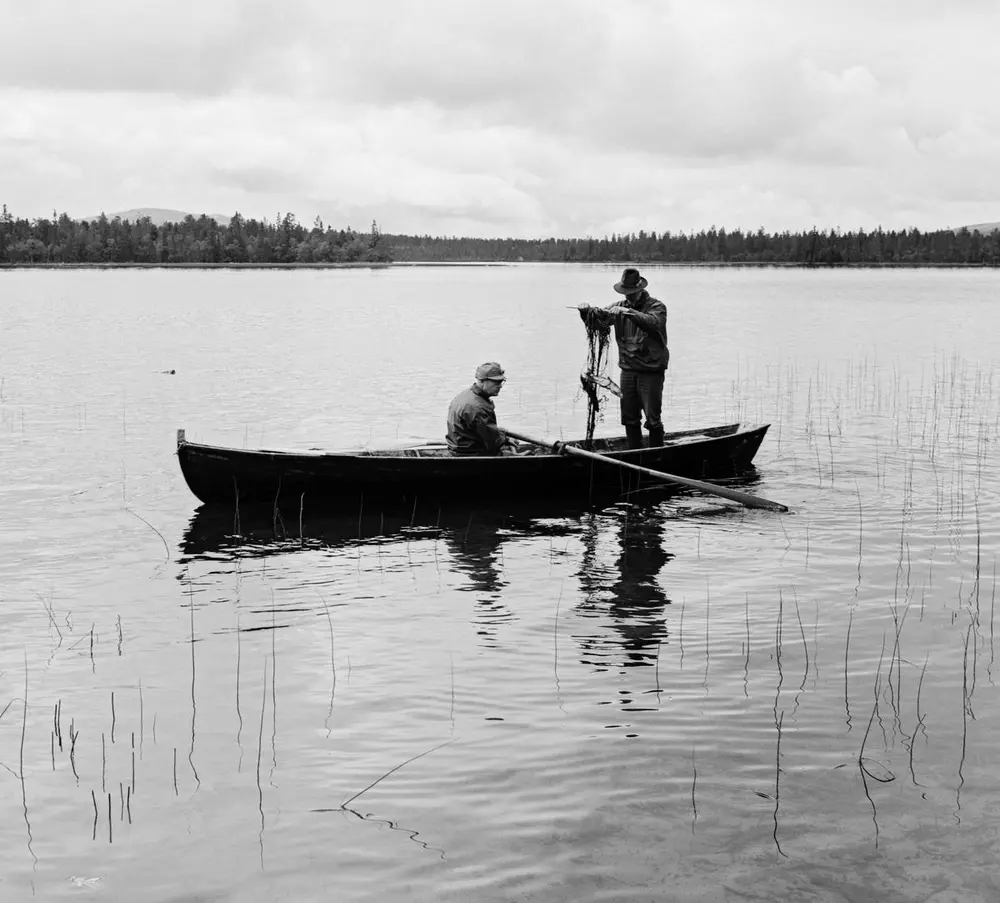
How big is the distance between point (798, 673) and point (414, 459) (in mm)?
6393

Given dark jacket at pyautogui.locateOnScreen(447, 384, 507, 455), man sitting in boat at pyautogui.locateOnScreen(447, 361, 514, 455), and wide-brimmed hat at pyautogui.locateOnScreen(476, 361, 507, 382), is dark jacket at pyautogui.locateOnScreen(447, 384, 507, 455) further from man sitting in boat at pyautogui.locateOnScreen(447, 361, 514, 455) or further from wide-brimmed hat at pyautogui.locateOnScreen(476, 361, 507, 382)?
wide-brimmed hat at pyautogui.locateOnScreen(476, 361, 507, 382)

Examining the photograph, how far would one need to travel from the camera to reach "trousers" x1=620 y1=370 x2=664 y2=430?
612 inches

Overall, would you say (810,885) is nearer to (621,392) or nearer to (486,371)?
(486,371)

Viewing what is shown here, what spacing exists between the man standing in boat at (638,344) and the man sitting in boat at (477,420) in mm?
1702

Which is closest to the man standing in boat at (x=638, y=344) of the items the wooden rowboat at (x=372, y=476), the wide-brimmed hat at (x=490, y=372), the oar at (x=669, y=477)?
the wooden rowboat at (x=372, y=476)

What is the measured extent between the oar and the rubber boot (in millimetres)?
1039

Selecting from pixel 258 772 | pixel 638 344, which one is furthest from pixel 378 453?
pixel 258 772

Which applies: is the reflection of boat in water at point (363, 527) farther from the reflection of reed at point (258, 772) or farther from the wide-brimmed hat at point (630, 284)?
the reflection of reed at point (258, 772)

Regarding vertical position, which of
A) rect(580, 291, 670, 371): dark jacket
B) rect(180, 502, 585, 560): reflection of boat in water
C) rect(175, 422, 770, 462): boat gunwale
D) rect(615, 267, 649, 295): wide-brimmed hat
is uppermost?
rect(615, 267, 649, 295): wide-brimmed hat

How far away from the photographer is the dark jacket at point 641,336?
594 inches

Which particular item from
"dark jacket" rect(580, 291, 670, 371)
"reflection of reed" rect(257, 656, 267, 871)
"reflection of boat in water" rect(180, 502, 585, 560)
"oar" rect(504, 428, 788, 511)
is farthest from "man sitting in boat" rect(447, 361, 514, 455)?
"reflection of reed" rect(257, 656, 267, 871)

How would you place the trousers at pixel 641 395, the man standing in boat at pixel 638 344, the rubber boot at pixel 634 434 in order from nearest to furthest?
1. the man standing in boat at pixel 638 344
2. the trousers at pixel 641 395
3. the rubber boot at pixel 634 434

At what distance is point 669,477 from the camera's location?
14484 mm

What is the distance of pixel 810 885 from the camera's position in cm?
554
